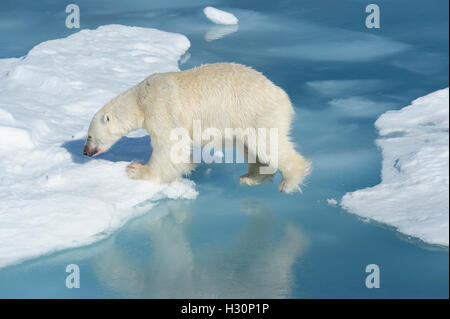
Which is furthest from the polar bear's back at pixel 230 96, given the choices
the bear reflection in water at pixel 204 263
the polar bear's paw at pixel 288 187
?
the bear reflection in water at pixel 204 263

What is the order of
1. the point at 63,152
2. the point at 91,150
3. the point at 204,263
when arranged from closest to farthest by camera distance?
the point at 204,263 → the point at 91,150 → the point at 63,152

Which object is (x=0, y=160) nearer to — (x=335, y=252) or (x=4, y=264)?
(x=4, y=264)

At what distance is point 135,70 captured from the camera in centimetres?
782

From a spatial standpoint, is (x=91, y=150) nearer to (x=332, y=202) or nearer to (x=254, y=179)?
(x=254, y=179)

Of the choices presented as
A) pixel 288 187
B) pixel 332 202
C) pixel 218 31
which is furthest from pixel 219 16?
pixel 332 202

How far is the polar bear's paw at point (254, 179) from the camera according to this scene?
4793 mm

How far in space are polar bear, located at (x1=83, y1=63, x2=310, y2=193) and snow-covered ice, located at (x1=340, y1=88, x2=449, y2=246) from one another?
565mm

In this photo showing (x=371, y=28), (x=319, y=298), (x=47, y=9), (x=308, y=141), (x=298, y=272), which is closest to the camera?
(x=319, y=298)

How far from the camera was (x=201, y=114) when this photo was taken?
14.8 ft

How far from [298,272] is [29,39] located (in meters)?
7.20

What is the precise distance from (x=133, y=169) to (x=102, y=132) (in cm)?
38

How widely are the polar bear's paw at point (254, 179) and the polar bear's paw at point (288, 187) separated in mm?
194

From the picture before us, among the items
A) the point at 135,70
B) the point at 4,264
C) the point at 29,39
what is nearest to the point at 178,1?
the point at 29,39

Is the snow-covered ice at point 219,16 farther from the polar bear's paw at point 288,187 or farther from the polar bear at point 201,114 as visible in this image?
the polar bear's paw at point 288,187
